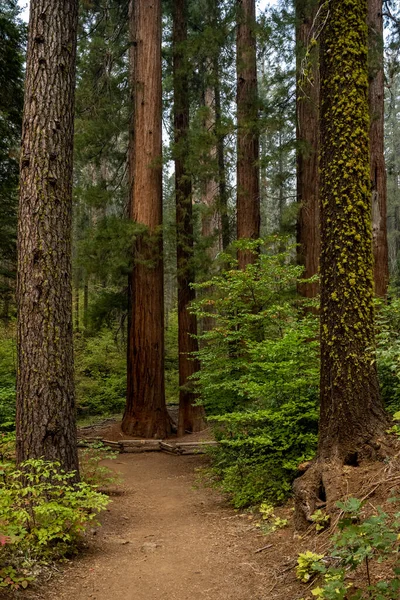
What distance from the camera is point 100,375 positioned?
58.3 ft

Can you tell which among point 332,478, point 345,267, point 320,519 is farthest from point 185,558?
point 345,267

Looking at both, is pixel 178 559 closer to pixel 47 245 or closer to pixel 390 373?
pixel 390 373

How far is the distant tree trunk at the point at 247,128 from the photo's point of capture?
34.9 ft

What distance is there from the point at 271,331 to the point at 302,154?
4890mm

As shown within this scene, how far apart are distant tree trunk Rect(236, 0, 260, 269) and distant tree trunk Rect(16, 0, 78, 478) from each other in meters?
6.06

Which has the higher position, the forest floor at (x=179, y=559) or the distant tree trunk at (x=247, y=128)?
the distant tree trunk at (x=247, y=128)

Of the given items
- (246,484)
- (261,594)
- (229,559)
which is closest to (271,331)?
(246,484)

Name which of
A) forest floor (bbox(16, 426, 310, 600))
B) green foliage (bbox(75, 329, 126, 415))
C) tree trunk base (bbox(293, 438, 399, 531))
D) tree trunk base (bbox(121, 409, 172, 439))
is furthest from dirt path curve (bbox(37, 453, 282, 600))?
green foliage (bbox(75, 329, 126, 415))

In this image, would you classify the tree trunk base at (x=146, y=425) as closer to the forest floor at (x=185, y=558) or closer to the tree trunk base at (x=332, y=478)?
the forest floor at (x=185, y=558)

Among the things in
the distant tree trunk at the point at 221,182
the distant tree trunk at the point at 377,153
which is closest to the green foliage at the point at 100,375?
the distant tree trunk at the point at 221,182

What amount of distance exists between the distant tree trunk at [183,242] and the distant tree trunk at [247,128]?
1.32 m

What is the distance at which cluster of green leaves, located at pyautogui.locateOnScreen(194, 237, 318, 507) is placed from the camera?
541 centimetres

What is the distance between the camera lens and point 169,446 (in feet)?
32.0

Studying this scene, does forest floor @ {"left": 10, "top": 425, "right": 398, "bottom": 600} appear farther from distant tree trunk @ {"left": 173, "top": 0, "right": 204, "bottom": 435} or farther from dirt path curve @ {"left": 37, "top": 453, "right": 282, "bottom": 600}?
distant tree trunk @ {"left": 173, "top": 0, "right": 204, "bottom": 435}
